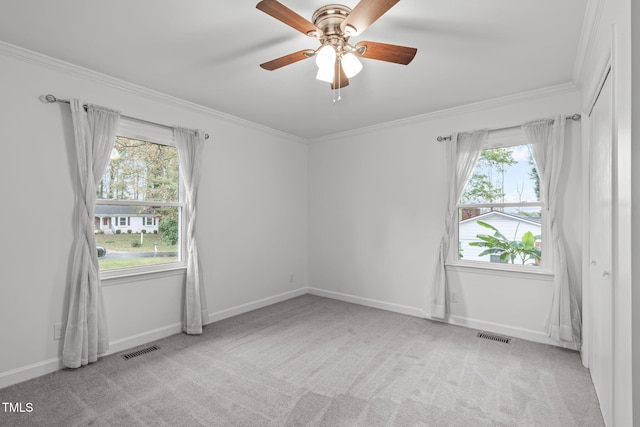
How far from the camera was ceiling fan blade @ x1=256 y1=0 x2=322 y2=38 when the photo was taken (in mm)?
1643

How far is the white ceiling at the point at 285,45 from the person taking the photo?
6.73 ft

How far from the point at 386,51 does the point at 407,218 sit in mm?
2535

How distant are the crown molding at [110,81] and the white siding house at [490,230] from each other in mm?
3038

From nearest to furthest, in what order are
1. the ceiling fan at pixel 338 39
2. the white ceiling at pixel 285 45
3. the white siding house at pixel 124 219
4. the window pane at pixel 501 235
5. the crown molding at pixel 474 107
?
1. the ceiling fan at pixel 338 39
2. the white ceiling at pixel 285 45
3. the white siding house at pixel 124 219
4. the crown molding at pixel 474 107
5. the window pane at pixel 501 235

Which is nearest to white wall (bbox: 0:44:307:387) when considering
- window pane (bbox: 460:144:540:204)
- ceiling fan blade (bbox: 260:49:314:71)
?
ceiling fan blade (bbox: 260:49:314:71)

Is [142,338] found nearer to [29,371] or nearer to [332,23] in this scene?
[29,371]

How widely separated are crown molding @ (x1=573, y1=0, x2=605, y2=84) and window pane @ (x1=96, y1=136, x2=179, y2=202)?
376 centimetres

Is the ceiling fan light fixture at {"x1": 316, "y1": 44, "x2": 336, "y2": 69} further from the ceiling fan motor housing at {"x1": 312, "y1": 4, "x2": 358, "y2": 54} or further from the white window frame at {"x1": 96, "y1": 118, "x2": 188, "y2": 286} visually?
the white window frame at {"x1": 96, "y1": 118, "x2": 188, "y2": 286}

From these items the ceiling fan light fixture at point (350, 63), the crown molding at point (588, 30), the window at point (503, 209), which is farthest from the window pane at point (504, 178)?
the ceiling fan light fixture at point (350, 63)

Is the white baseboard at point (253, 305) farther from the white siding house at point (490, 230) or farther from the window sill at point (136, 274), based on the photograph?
the white siding house at point (490, 230)

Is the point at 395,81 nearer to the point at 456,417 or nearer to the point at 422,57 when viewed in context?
the point at 422,57

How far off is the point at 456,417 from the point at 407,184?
9.07 feet

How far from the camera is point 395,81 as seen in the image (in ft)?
10.1

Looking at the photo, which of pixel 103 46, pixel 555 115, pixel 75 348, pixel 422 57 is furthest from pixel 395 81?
pixel 75 348
